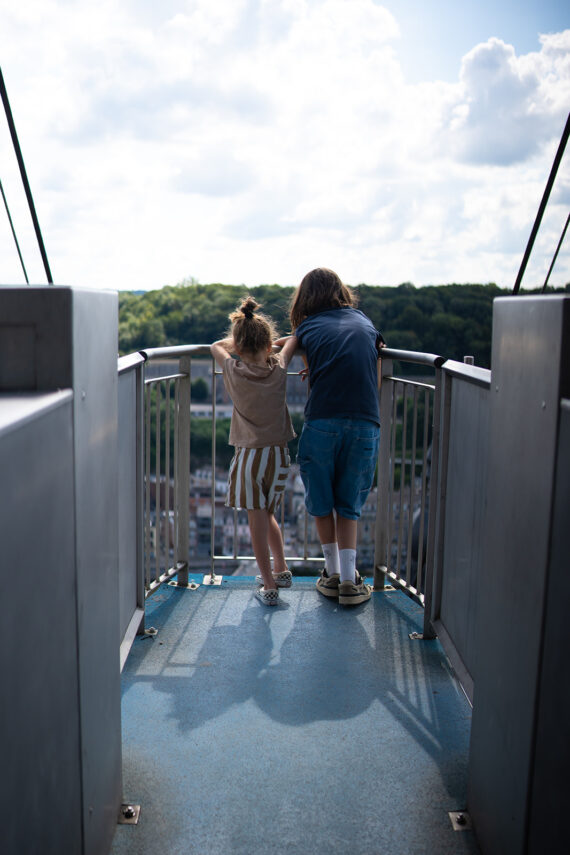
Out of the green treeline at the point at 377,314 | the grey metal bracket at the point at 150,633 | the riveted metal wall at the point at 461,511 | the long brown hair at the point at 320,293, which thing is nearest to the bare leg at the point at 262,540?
the grey metal bracket at the point at 150,633

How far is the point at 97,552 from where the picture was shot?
1764 mm

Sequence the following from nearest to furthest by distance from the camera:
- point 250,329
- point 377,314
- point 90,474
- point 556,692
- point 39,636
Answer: point 39,636, point 556,692, point 90,474, point 250,329, point 377,314

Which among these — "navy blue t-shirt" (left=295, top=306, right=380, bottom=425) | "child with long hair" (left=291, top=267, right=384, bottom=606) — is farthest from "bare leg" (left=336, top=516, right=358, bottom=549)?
"navy blue t-shirt" (left=295, top=306, right=380, bottom=425)

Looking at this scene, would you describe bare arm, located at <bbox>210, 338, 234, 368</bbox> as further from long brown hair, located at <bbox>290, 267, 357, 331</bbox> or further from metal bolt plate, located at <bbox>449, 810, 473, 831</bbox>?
metal bolt plate, located at <bbox>449, 810, 473, 831</bbox>

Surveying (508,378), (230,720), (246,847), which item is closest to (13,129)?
(508,378)

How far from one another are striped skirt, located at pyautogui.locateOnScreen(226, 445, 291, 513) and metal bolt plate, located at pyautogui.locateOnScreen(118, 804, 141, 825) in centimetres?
177

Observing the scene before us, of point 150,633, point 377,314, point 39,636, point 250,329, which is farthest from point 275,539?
point 377,314

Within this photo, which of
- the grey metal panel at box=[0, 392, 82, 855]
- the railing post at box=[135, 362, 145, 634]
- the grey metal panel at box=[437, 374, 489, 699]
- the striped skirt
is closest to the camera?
the grey metal panel at box=[0, 392, 82, 855]

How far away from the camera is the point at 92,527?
1704 mm

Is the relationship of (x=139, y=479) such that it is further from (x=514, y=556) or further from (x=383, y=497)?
(x=514, y=556)

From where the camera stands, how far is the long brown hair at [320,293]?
13.3ft

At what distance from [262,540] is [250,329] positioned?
1015 millimetres

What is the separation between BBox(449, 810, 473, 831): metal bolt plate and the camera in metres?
2.17

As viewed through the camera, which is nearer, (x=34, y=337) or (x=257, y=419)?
(x=34, y=337)
